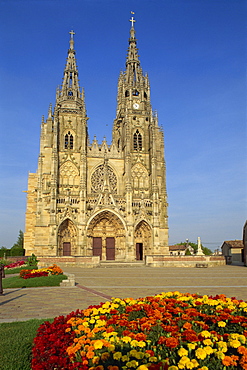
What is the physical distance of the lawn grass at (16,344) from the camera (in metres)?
5.13

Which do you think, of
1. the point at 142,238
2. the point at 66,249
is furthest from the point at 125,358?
the point at 142,238

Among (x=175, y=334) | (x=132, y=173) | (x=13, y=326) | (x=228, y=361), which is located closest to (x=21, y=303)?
(x=13, y=326)

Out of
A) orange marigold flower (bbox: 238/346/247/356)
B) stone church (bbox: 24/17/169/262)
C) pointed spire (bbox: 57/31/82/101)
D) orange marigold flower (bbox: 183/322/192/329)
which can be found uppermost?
pointed spire (bbox: 57/31/82/101)

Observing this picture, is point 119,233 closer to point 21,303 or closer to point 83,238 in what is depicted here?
point 83,238

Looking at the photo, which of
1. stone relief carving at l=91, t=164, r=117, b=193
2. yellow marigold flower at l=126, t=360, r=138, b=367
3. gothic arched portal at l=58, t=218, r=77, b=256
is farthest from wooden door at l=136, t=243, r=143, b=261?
yellow marigold flower at l=126, t=360, r=138, b=367

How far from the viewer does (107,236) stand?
44281mm

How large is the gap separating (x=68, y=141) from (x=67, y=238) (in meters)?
13.5

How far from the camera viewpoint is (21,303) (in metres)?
10.5

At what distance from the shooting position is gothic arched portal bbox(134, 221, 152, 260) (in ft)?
145

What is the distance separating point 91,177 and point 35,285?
32153 mm

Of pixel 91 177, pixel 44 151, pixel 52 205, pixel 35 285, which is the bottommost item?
pixel 35 285

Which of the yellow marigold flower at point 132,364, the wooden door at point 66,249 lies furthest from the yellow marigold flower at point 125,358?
the wooden door at point 66,249

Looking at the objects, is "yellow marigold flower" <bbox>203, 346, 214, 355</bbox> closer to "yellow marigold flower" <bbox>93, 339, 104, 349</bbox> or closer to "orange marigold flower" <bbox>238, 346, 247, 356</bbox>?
"orange marigold flower" <bbox>238, 346, 247, 356</bbox>

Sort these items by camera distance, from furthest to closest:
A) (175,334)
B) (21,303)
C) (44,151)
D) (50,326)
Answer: (44,151), (21,303), (50,326), (175,334)
